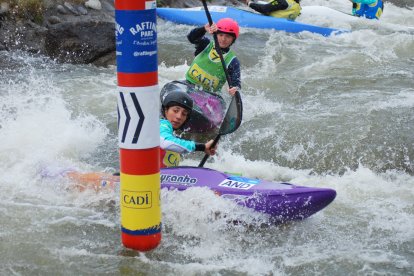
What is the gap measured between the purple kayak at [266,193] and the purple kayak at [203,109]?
7.76 feet

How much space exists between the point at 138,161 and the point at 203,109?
3420 mm

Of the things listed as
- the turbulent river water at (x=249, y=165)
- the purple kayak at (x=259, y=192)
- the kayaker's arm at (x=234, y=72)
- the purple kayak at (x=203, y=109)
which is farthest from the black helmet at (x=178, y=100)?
the kayaker's arm at (x=234, y=72)

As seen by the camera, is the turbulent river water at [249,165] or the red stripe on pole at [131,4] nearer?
the red stripe on pole at [131,4]

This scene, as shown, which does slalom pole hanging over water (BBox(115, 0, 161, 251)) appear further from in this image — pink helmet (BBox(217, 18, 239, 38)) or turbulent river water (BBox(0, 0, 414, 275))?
pink helmet (BBox(217, 18, 239, 38))

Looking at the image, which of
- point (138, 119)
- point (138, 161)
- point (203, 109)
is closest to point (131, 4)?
point (138, 119)

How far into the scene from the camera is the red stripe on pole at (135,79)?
3584 mm

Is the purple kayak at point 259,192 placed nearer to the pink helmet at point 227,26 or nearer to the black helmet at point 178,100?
the black helmet at point 178,100

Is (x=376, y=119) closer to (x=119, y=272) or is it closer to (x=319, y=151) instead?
(x=319, y=151)

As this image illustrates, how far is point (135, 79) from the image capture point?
11.8 ft

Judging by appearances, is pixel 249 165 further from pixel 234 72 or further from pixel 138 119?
pixel 138 119

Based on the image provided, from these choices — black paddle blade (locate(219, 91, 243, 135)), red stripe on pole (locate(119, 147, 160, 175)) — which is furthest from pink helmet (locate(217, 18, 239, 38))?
red stripe on pole (locate(119, 147, 160, 175))

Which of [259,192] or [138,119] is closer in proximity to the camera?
[138,119]

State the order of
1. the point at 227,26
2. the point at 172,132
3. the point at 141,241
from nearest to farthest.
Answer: the point at 141,241 < the point at 172,132 < the point at 227,26

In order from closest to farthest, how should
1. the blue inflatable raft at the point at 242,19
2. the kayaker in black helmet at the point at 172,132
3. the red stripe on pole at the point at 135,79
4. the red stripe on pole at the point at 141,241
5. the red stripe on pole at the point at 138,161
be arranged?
the red stripe on pole at the point at 135,79 < the red stripe on pole at the point at 138,161 < the red stripe on pole at the point at 141,241 < the kayaker in black helmet at the point at 172,132 < the blue inflatable raft at the point at 242,19
